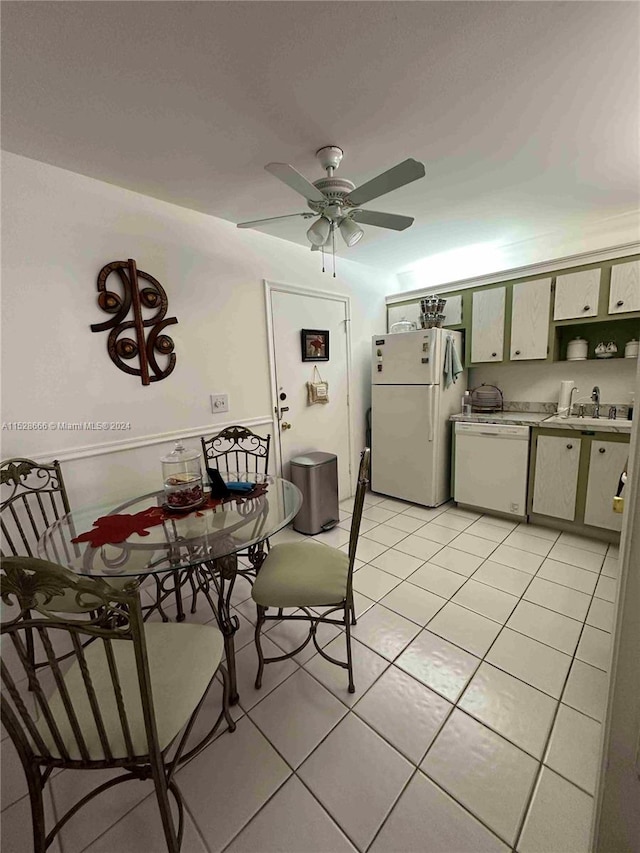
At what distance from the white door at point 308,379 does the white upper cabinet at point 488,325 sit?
4.07ft

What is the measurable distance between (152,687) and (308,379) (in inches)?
101

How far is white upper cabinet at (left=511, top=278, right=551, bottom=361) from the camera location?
9.59 ft

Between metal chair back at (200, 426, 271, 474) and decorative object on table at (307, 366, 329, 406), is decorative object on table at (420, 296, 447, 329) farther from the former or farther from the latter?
metal chair back at (200, 426, 271, 474)

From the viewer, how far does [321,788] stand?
3.83ft

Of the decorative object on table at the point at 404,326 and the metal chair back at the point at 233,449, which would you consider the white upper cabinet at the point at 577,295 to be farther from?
the metal chair back at the point at 233,449

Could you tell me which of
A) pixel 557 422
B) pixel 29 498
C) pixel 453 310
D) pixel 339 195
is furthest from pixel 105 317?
pixel 557 422

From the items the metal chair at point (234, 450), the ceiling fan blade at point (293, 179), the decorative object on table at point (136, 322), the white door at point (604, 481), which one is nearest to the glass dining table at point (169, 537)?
the metal chair at point (234, 450)

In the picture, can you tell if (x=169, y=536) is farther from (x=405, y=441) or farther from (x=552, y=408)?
(x=552, y=408)

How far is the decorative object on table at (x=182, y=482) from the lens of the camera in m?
1.64

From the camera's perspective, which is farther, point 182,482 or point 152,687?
point 182,482

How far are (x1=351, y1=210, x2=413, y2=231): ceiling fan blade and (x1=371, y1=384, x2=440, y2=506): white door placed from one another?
1.57 meters

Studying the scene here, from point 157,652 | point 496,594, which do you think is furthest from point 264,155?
point 496,594

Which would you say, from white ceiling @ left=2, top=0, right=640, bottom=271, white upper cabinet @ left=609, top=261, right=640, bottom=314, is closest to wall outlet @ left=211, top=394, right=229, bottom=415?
white ceiling @ left=2, top=0, right=640, bottom=271

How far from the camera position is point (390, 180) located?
1470 millimetres
